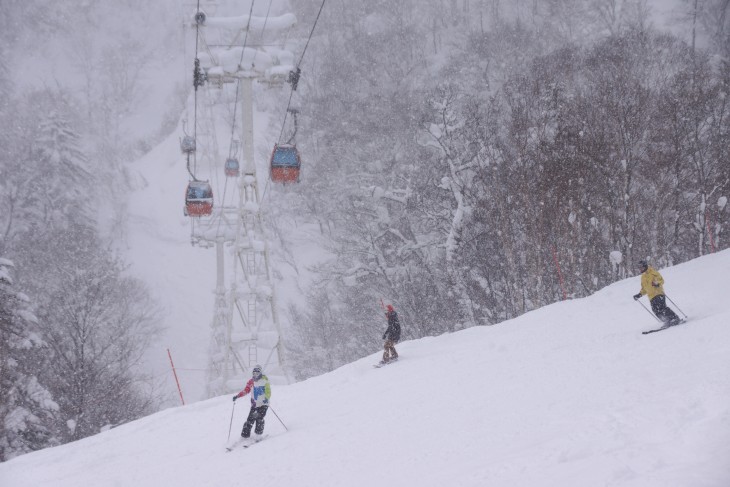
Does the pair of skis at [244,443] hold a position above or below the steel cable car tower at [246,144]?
below

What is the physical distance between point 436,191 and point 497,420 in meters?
21.5

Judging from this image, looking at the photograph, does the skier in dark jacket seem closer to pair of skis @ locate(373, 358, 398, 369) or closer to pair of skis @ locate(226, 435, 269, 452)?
pair of skis @ locate(373, 358, 398, 369)

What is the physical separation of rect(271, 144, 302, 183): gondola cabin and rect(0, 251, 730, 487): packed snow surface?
5.77 m

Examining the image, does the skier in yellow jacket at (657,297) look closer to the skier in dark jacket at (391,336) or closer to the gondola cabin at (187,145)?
the skier in dark jacket at (391,336)

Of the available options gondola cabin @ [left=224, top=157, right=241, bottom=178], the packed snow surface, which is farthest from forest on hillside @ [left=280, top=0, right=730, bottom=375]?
the packed snow surface

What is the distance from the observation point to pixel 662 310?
10.6 m

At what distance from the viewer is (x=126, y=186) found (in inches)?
2231

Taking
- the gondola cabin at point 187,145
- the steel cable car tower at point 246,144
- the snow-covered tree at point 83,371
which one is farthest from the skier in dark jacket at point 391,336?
the snow-covered tree at point 83,371

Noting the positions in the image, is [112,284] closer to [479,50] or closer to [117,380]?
[117,380]

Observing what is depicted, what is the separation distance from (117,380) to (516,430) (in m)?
24.8

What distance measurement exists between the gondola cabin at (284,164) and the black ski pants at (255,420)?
714cm

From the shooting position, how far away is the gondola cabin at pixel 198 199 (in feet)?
62.3

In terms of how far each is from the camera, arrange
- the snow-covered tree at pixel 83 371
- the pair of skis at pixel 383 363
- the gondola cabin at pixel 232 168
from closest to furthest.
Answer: the pair of skis at pixel 383 363, the snow-covered tree at pixel 83 371, the gondola cabin at pixel 232 168

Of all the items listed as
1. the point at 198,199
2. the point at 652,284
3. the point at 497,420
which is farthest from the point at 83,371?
the point at 652,284
